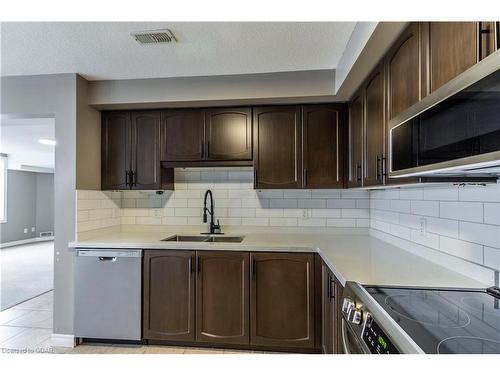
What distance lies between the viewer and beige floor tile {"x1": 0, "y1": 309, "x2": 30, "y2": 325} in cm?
292

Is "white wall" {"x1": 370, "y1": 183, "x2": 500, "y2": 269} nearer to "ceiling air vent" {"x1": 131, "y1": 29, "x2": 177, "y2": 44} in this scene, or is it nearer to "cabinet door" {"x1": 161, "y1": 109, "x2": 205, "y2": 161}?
"cabinet door" {"x1": 161, "y1": 109, "x2": 205, "y2": 161}

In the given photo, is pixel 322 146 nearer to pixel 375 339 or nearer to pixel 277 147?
pixel 277 147

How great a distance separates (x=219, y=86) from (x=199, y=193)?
113 centimetres

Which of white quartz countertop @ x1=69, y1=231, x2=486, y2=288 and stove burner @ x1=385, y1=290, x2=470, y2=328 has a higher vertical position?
white quartz countertop @ x1=69, y1=231, x2=486, y2=288

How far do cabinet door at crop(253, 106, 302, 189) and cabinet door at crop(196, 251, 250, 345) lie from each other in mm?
755

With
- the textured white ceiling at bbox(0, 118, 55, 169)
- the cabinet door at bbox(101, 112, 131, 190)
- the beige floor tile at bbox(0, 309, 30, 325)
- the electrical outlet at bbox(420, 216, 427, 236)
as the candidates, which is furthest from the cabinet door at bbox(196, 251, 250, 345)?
the textured white ceiling at bbox(0, 118, 55, 169)

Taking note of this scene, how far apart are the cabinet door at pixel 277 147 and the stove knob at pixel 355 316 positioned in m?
1.53

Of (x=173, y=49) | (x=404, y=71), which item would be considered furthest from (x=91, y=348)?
(x=404, y=71)

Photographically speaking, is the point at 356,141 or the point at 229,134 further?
the point at 229,134

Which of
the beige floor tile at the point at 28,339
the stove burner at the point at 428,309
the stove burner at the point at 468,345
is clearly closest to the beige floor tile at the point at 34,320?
the beige floor tile at the point at 28,339

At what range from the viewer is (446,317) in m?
0.99

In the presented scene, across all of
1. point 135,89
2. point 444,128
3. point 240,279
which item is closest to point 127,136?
point 135,89

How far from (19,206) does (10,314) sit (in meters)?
5.69
